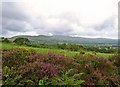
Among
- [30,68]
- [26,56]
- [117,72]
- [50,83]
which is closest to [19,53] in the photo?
[26,56]

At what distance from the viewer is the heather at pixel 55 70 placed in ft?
26.9

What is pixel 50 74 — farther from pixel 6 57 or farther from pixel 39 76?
pixel 6 57

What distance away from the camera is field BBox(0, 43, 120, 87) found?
820cm

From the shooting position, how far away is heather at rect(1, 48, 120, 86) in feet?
26.9

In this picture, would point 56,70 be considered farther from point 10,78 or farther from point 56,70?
point 10,78

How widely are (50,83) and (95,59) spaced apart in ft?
12.2

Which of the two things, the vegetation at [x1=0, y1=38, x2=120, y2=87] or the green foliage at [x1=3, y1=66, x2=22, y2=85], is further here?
the vegetation at [x1=0, y1=38, x2=120, y2=87]

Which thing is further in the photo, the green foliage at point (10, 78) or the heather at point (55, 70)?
the heather at point (55, 70)

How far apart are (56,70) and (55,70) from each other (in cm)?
6

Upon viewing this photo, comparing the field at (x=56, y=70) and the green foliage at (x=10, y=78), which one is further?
the field at (x=56, y=70)

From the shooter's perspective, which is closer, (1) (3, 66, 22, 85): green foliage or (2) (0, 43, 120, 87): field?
(1) (3, 66, 22, 85): green foliage

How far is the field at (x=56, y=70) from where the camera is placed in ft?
26.9

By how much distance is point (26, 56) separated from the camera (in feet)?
34.3

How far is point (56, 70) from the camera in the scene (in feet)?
29.0
